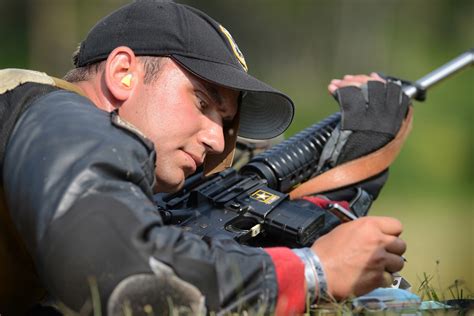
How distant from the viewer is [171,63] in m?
3.24

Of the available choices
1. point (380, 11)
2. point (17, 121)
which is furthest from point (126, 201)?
point (380, 11)

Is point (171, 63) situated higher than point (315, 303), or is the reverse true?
point (171, 63)

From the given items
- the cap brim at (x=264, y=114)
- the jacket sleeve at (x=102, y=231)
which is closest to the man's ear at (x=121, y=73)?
the cap brim at (x=264, y=114)

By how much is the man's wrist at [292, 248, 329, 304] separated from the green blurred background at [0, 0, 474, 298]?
27.4 feet

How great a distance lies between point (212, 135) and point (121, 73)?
40cm

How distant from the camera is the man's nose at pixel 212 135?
328 cm

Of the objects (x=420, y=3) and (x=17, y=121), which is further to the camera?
(x=420, y=3)

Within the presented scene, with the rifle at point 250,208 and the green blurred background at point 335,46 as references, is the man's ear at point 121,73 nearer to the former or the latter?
the rifle at point 250,208

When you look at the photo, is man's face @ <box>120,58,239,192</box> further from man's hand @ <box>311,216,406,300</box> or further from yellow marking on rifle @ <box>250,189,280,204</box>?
man's hand @ <box>311,216,406,300</box>

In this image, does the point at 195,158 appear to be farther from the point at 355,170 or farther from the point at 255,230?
the point at 355,170

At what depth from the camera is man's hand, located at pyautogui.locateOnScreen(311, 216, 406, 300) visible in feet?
9.02

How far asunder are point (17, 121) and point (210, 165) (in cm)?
112

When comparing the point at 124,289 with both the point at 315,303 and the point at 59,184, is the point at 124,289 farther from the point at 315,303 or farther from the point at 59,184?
the point at 315,303

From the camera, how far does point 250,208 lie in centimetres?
369
